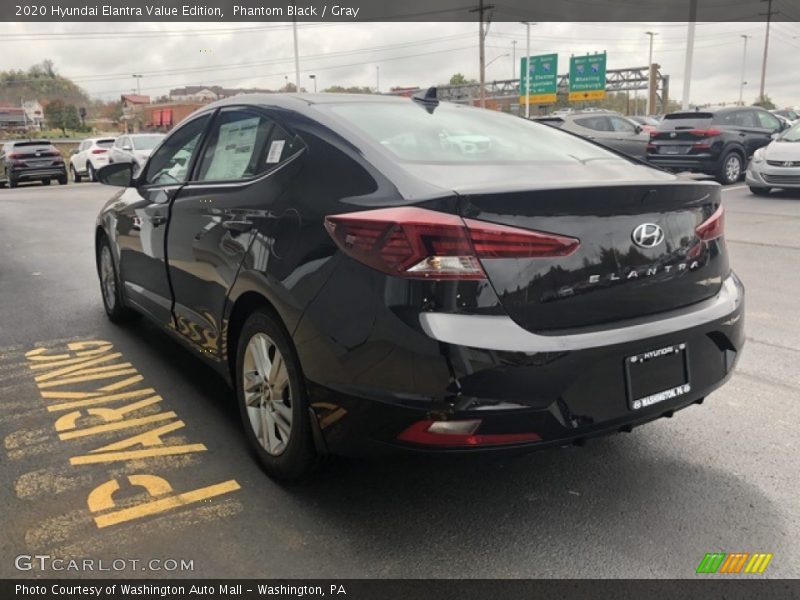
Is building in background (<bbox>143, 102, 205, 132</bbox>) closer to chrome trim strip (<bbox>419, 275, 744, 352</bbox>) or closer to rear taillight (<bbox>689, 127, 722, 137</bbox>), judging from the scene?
rear taillight (<bbox>689, 127, 722, 137</bbox>)

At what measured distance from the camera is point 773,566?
7.77ft

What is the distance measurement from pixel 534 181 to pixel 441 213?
428mm

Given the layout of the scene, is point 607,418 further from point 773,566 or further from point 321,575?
point 321,575

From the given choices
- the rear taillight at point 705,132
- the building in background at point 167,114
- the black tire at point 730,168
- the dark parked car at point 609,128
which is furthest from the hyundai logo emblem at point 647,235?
the building in background at point 167,114

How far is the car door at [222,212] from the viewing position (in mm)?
2904

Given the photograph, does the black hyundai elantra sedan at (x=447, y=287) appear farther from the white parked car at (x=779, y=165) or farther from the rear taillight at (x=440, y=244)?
the white parked car at (x=779, y=165)

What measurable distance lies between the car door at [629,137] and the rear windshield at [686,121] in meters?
0.77

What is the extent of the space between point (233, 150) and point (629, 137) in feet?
50.0

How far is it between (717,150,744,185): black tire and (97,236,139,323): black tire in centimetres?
1357

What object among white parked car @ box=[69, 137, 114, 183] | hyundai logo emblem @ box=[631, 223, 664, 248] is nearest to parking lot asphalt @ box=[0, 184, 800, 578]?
hyundai logo emblem @ box=[631, 223, 664, 248]

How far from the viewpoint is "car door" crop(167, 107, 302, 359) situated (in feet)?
9.53

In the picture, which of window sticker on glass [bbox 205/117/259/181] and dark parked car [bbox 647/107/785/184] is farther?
dark parked car [bbox 647/107/785/184]

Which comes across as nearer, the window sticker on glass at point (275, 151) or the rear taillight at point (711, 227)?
the rear taillight at point (711, 227)

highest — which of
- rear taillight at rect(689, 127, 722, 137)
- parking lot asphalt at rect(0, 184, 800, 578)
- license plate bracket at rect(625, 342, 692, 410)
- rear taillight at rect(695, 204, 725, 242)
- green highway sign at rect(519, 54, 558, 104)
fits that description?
green highway sign at rect(519, 54, 558, 104)
